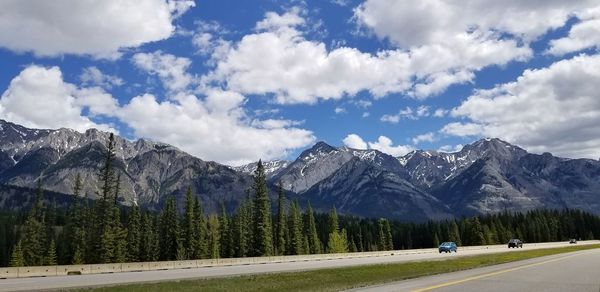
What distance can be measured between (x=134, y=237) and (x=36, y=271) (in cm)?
6525

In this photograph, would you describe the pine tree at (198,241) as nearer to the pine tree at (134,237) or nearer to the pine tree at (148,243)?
the pine tree at (148,243)

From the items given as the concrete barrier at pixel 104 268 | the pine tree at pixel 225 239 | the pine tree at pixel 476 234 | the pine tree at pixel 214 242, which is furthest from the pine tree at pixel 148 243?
the pine tree at pixel 476 234

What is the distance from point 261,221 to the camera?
9638 cm

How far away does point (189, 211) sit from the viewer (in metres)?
102

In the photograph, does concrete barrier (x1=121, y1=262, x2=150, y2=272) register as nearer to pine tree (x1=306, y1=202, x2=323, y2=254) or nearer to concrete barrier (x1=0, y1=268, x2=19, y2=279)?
concrete barrier (x1=0, y1=268, x2=19, y2=279)

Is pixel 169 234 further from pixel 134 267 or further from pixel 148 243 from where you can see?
pixel 134 267

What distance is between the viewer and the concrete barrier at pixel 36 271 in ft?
130

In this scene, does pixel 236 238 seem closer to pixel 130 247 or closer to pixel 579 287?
pixel 130 247

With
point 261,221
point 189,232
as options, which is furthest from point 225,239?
point 261,221

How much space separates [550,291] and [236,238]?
97.0 m

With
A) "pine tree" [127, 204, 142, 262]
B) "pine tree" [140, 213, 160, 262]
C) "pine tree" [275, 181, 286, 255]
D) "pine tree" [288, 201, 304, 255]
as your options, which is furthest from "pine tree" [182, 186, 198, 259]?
"pine tree" [288, 201, 304, 255]

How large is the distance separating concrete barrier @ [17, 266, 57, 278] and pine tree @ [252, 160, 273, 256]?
54366 mm

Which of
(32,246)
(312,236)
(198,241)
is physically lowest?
(312,236)

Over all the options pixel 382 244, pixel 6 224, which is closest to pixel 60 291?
pixel 382 244
